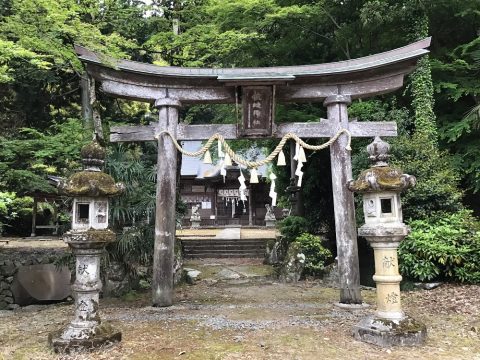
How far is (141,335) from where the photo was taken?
19.0ft

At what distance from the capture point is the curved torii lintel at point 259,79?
7773 mm

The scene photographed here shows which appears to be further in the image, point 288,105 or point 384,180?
point 288,105

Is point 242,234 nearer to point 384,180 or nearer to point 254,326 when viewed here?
point 254,326

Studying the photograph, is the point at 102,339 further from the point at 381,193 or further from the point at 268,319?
the point at 381,193

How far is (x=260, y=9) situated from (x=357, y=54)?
398cm

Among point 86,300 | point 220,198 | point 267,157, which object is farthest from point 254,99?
point 220,198

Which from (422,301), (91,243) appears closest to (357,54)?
(422,301)

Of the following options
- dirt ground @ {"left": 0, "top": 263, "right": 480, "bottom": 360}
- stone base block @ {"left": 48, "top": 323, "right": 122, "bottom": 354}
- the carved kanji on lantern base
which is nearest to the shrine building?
dirt ground @ {"left": 0, "top": 263, "right": 480, "bottom": 360}

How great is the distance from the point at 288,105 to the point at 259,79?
5.86m

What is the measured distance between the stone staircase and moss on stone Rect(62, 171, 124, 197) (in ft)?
36.6

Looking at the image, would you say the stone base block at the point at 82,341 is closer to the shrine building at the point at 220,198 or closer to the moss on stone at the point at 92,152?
the moss on stone at the point at 92,152

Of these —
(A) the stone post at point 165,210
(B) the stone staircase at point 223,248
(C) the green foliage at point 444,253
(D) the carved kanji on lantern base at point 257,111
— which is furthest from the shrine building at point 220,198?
(A) the stone post at point 165,210

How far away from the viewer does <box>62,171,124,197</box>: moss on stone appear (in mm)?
5477

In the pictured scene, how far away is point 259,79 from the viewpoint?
768 centimetres
